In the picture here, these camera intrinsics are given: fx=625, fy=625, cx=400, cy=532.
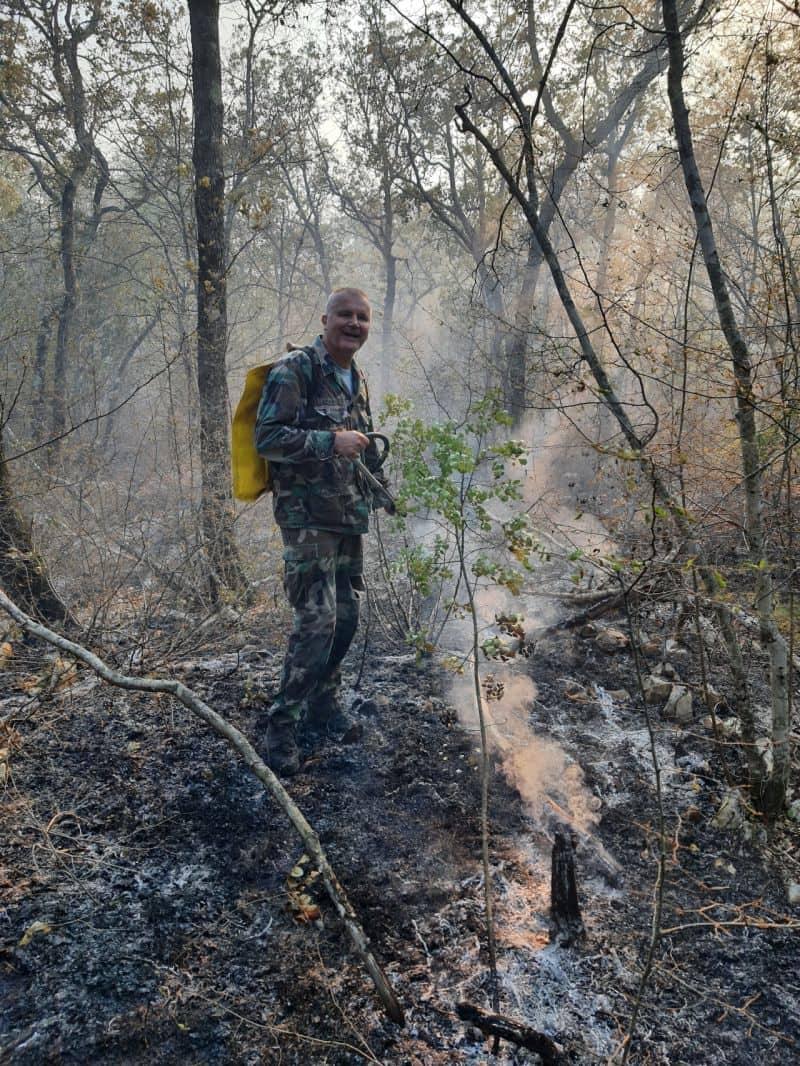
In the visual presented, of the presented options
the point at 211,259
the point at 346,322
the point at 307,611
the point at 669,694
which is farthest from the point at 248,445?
the point at 211,259

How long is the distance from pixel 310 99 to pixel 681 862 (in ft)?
56.3

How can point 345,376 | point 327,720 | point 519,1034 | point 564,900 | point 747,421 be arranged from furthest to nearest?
point 327,720
point 345,376
point 747,421
point 564,900
point 519,1034

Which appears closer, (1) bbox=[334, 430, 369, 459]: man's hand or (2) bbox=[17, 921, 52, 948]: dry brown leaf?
(2) bbox=[17, 921, 52, 948]: dry brown leaf

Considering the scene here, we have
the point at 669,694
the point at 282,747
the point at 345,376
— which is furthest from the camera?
the point at 669,694

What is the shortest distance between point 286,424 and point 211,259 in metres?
3.23

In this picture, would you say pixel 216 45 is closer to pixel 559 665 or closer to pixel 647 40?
pixel 559 665

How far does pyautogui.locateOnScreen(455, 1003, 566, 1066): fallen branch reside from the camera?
5.62 ft

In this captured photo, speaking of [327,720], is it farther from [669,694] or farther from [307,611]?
[669,694]

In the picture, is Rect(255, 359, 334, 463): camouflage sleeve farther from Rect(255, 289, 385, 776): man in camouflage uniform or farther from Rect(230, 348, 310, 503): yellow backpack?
Rect(230, 348, 310, 503): yellow backpack

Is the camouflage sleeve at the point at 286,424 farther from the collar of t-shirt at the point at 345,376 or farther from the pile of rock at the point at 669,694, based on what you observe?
the pile of rock at the point at 669,694

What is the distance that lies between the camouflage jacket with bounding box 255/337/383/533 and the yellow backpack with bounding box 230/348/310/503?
9 cm

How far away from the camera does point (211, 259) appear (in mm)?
5352

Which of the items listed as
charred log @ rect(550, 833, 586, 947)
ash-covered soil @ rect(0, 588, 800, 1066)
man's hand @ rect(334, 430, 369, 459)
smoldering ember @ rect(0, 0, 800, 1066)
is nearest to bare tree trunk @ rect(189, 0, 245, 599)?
smoldering ember @ rect(0, 0, 800, 1066)

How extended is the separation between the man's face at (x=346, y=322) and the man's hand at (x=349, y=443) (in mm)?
511
